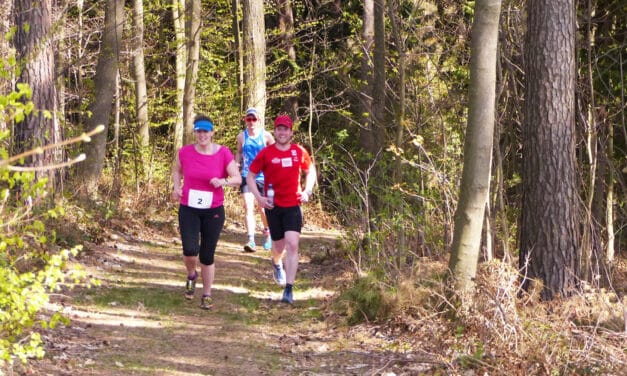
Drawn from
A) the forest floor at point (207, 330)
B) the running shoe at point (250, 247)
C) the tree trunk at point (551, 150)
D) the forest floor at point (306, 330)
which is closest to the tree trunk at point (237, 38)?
the running shoe at point (250, 247)

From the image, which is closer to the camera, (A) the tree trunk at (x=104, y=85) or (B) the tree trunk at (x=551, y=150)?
(B) the tree trunk at (x=551, y=150)

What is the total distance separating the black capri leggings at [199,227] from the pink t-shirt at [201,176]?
0.08 meters

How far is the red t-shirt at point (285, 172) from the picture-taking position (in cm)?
955

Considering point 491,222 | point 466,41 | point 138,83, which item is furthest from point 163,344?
point 138,83

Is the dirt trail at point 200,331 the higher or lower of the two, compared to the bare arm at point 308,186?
lower

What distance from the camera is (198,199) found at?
906 centimetres

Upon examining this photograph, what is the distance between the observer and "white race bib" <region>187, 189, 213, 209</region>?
9.06 m

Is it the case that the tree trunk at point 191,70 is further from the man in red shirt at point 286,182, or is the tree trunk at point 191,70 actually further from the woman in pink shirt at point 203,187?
the woman in pink shirt at point 203,187

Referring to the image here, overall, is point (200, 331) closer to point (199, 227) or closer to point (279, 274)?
point (199, 227)

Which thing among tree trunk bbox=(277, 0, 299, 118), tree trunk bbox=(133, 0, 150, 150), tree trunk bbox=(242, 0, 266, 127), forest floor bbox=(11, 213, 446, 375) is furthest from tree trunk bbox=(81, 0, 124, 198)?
tree trunk bbox=(277, 0, 299, 118)

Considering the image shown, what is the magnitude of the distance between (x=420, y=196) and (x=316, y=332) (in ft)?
8.44

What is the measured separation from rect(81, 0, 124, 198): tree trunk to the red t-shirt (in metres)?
6.29

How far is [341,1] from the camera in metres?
25.0

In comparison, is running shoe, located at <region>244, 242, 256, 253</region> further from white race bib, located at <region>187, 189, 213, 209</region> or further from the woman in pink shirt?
white race bib, located at <region>187, 189, 213, 209</region>
